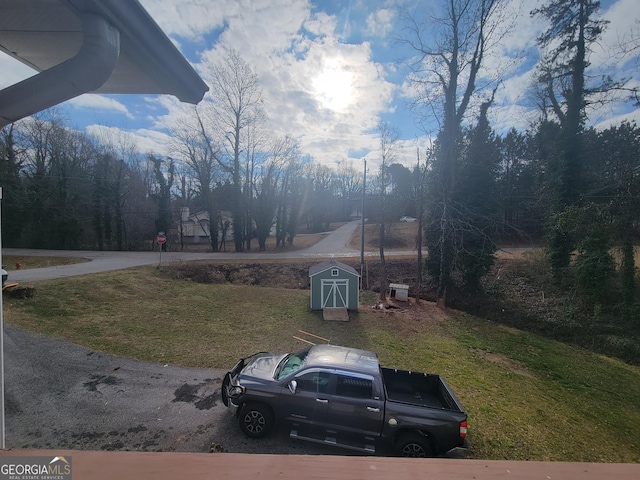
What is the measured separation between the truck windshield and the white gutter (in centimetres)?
482

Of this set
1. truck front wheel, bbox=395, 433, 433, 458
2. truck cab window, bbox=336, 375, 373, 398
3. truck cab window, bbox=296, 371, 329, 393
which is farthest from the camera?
truck cab window, bbox=296, 371, 329, 393

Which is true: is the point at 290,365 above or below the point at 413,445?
above

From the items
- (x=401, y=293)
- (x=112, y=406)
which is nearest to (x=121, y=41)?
(x=112, y=406)

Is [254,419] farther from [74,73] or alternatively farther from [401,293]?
[401,293]

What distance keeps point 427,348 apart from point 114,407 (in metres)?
8.40

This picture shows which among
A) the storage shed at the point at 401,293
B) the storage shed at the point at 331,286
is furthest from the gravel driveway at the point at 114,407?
the storage shed at the point at 401,293

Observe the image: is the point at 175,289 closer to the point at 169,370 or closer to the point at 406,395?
the point at 169,370

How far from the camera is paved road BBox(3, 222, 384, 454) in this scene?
4.54 meters

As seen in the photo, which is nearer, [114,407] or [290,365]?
[114,407]

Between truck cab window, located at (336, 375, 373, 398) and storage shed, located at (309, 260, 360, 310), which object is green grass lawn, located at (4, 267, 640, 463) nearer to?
storage shed, located at (309, 260, 360, 310)

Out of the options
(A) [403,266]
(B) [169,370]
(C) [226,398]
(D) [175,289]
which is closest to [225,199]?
(D) [175,289]

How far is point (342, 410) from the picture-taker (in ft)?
15.5

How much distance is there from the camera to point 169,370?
6684 mm

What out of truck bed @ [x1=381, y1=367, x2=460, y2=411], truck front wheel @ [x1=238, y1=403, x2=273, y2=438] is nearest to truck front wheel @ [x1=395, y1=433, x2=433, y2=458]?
truck bed @ [x1=381, y1=367, x2=460, y2=411]
